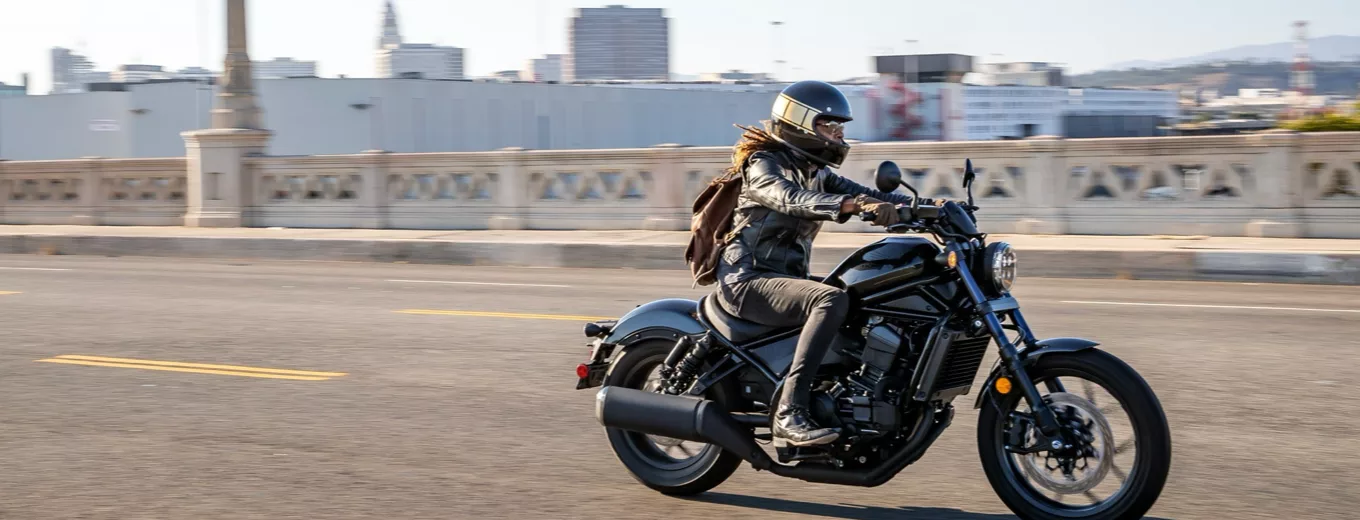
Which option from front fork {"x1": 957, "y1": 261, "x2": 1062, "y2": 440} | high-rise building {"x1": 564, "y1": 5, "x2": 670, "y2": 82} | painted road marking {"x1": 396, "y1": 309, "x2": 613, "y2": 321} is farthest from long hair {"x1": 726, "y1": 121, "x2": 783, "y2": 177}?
high-rise building {"x1": 564, "y1": 5, "x2": 670, "y2": 82}

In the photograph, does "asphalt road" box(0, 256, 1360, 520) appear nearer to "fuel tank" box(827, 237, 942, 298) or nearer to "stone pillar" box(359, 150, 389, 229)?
"fuel tank" box(827, 237, 942, 298)

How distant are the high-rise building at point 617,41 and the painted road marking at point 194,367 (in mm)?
148828

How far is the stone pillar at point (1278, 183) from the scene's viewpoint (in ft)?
52.7

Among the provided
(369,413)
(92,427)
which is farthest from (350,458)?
(92,427)

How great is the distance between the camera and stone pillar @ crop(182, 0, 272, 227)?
23219mm

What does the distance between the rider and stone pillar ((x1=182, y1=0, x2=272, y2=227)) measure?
18.9 m

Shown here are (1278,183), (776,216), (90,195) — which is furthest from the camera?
(90,195)

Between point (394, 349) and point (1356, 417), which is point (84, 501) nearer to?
point (394, 349)

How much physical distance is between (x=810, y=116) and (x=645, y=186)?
589 inches

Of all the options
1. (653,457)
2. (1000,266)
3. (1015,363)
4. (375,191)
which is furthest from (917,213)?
(375,191)

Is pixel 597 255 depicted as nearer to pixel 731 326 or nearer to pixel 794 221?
pixel 731 326

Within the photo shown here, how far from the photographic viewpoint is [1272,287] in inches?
553

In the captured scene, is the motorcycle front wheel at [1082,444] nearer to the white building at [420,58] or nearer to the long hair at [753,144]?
the long hair at [753,144]

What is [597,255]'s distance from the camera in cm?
1830
